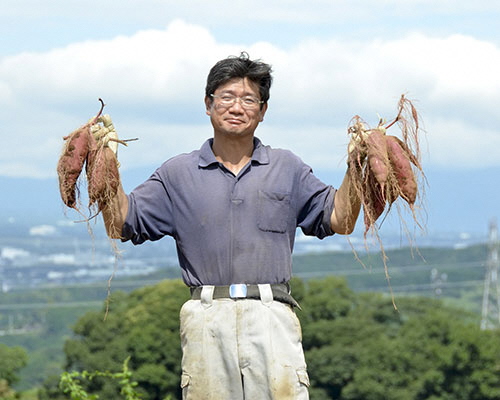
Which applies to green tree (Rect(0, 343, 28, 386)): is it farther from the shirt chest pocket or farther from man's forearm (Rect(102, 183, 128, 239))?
the shirt chest pocket

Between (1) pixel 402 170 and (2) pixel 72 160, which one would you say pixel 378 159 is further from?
(2) pixel 72 160

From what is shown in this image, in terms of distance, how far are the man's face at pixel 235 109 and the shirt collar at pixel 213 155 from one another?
0.53 feet

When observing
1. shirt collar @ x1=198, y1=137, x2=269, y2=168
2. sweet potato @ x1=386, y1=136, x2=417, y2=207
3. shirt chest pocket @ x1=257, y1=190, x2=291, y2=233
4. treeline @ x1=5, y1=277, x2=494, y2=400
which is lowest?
treeline @ x1=5, y1=277, x2=494, y2=400

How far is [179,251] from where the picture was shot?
662 centimetres

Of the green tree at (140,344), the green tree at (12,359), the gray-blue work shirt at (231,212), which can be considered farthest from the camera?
the green tree at (140,344)

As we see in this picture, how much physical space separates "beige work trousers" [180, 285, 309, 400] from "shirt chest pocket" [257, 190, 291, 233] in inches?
13.5

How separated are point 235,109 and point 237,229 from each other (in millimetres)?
675

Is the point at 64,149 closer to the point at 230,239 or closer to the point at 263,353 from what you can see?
the point at 230,239

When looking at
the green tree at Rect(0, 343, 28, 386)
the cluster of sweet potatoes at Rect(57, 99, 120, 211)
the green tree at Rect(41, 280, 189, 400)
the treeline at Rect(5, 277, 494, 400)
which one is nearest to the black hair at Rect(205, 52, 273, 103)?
the cluster of sweet potatoes at Rect(57, 99, 120, 211)

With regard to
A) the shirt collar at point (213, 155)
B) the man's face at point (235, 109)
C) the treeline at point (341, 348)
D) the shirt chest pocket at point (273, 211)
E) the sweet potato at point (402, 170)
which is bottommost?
the treeline at point (341, 348)

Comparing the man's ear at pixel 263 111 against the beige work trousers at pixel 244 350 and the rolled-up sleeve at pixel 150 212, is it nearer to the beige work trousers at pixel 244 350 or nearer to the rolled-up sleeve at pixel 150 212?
the rolled-up sleeve at pixel 150 212

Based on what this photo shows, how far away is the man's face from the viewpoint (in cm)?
648

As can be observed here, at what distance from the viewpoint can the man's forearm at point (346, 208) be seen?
252 inches

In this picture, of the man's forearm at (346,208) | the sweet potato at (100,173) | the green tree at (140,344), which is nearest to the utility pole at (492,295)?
the green tree at (140,344)
